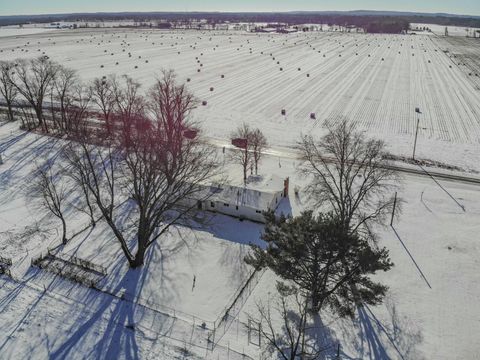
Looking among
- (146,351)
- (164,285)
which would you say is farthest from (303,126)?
(146,351)

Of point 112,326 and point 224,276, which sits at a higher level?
point 224,276

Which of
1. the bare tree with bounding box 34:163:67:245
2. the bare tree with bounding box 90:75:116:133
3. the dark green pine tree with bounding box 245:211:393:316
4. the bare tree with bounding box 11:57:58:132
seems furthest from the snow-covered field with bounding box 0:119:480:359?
the bare tree with bounding box 11:57:58:132

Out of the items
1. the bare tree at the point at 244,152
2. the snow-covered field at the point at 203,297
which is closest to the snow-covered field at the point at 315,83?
the bare tree at the point at 244,152

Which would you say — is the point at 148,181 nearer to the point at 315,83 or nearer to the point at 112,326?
the point at 112,326

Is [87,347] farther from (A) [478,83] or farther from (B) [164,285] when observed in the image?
(A) [478,83]

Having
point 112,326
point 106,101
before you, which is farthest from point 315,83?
point 112,326

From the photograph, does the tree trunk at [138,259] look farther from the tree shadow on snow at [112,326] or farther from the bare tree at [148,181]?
the tree shadow on snow at [112,326]

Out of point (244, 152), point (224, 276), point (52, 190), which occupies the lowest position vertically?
point (224, 276)
